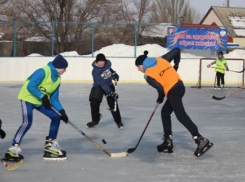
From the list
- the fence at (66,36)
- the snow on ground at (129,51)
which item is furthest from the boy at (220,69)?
the fence at (66,36)

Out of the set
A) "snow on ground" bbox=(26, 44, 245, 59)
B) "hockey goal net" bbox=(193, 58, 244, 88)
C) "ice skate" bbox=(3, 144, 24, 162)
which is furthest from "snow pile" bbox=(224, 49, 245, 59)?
"ice skate" bbox=(3, 144, 24, 162)

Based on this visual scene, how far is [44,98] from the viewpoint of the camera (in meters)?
4.48

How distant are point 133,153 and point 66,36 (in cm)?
1343

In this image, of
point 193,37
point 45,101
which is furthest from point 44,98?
point 193,37

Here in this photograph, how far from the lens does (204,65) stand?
16.3m

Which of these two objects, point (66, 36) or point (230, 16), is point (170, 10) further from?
point (66, 36)

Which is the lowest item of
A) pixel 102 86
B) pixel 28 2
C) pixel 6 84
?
pixel 6 84

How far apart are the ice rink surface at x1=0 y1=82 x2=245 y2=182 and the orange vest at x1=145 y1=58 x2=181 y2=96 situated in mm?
736

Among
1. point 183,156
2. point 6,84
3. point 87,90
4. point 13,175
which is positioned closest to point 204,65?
point 87,90

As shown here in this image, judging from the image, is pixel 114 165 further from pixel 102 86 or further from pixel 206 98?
pixel 206 98

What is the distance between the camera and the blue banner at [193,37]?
54.3 feet

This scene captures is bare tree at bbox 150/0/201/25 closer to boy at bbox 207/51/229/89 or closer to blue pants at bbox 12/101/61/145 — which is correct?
boy at bbox 207/51/229/89

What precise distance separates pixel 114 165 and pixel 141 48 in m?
13.3

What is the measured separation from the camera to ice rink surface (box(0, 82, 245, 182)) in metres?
4.24
